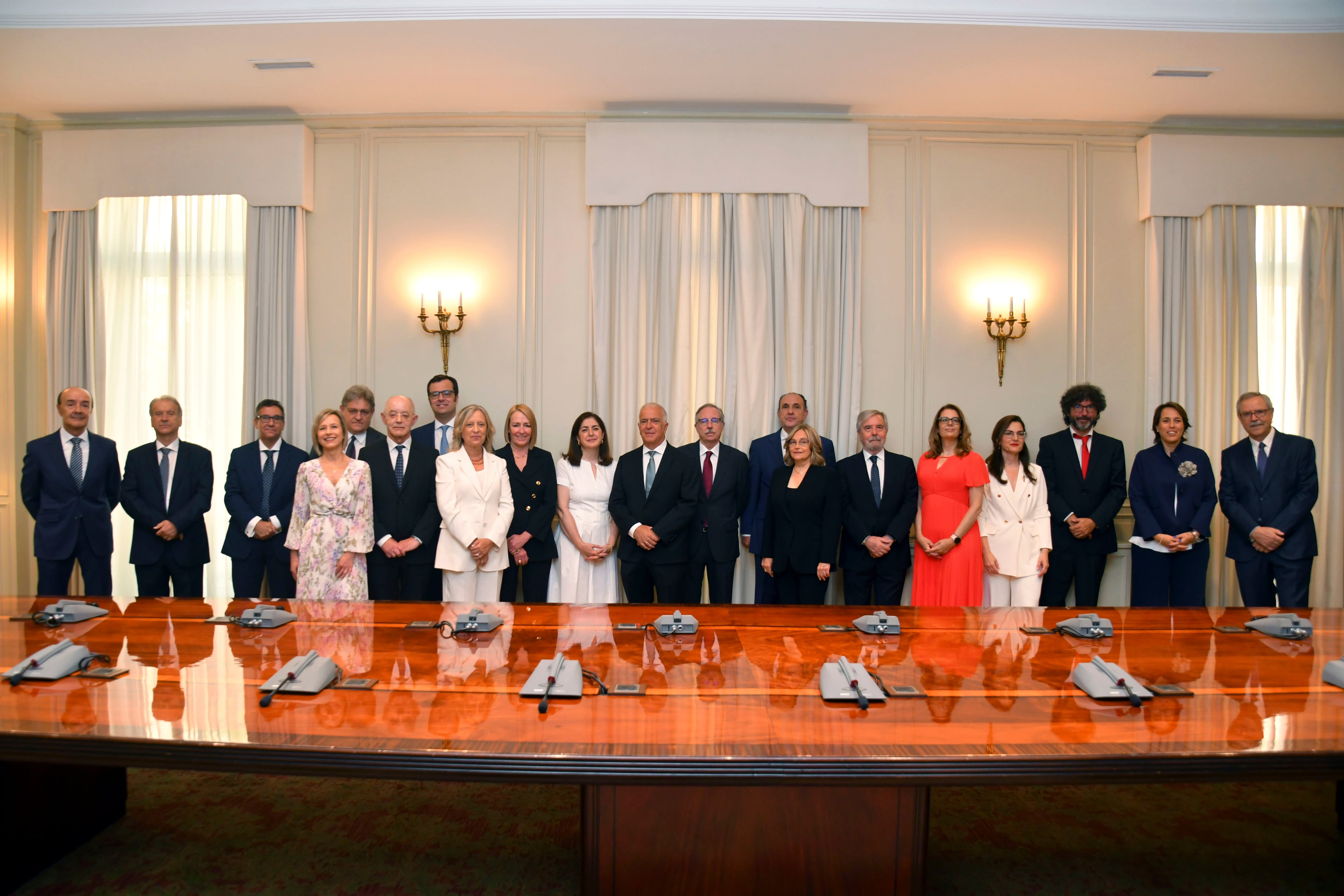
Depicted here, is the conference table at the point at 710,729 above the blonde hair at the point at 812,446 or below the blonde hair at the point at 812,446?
below

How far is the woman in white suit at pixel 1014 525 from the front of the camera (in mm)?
4781

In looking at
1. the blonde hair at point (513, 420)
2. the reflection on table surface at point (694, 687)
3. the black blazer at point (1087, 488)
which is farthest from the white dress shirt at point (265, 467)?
the black blazer at point (1087, 488)

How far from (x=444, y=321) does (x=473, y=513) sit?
1.83 meters

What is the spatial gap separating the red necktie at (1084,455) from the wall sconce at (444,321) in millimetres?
738

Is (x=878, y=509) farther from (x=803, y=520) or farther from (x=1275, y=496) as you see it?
(x=1275, y=496)

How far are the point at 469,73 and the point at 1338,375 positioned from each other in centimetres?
616

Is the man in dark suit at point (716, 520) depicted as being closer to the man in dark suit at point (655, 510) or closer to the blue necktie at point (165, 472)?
the man in dark suit at point (655, 510)

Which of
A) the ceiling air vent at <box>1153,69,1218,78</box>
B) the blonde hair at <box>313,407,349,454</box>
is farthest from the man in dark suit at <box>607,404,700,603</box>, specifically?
the ceiling air vent at <box>1153,69,1218,78</box>

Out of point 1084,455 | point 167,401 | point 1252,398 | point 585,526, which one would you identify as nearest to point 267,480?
point 167,401

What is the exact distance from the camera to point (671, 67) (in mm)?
5113

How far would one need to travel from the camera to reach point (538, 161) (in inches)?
229

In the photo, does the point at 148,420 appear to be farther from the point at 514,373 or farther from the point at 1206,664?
the point at 1206,664

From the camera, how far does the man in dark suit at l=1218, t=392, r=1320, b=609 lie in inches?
189

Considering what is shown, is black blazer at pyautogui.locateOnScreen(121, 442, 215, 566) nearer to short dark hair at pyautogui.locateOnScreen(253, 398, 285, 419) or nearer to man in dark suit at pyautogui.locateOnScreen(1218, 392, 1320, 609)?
short dark hair at pyautogui.locateOnScreen(253, 398, 285, 419)
